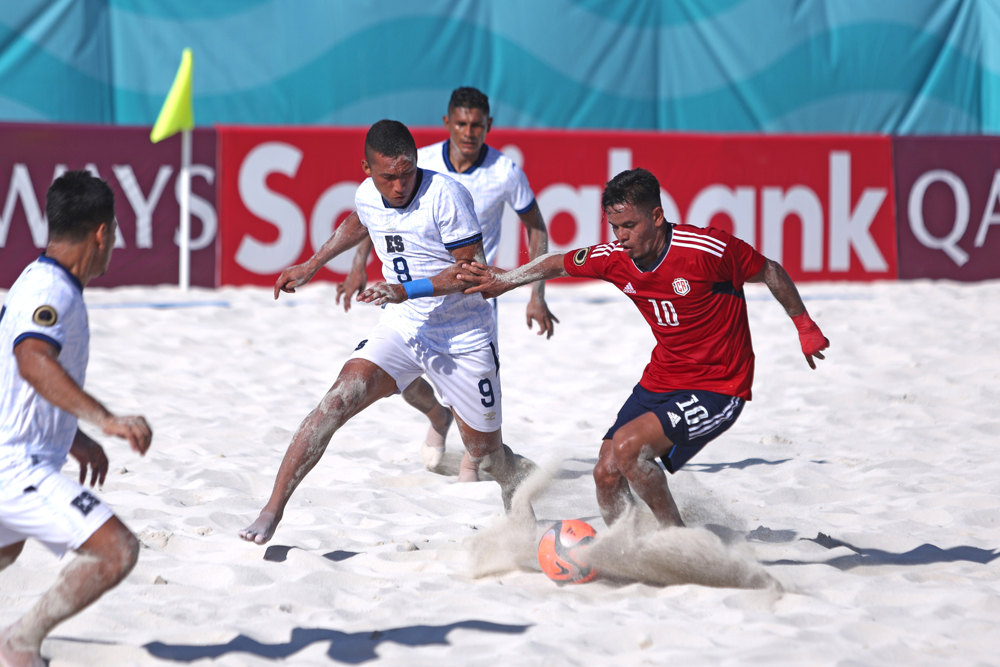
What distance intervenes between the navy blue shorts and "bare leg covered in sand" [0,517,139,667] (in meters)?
1.89

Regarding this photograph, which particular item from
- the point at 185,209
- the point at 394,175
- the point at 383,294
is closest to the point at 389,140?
the point at 394,175

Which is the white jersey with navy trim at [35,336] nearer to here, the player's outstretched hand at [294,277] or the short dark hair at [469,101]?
the player's outstretched hand at [294,277]

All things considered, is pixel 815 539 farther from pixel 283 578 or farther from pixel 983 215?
Result: pixel 983 215

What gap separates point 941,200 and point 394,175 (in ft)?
30.4

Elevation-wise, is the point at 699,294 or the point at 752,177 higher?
the point at 752,177

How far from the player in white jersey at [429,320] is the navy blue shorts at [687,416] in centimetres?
65

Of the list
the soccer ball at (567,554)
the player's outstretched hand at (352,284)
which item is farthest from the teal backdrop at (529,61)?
the soccer ball at (567,554)

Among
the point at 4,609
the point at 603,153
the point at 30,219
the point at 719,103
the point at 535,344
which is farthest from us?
the point at 719,103

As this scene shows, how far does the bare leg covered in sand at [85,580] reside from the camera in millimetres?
2697

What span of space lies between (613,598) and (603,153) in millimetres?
8212

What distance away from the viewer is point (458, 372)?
4344mm

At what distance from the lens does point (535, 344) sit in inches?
340

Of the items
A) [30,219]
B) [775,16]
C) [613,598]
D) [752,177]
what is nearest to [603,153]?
[752,177]

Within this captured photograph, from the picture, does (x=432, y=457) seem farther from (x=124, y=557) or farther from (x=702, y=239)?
(x=124, y=557)
